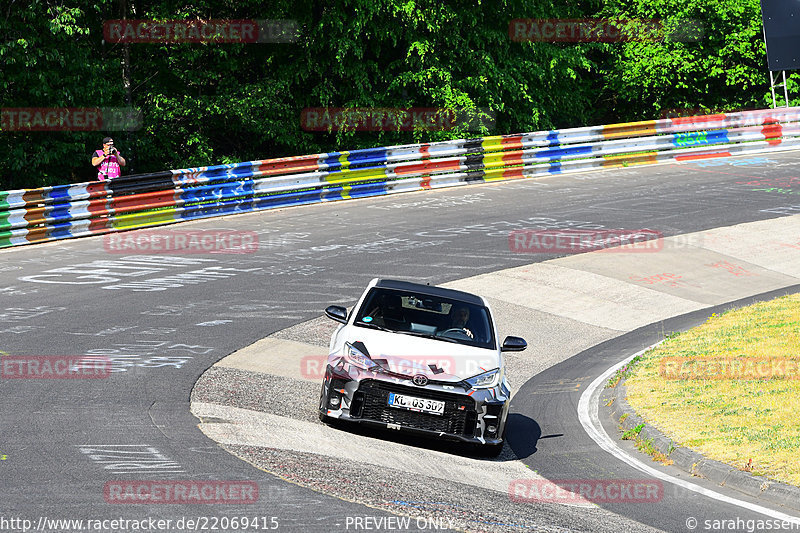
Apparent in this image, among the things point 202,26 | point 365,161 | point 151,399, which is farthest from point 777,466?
point 202,26

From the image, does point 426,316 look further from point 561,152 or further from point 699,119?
point 699,119

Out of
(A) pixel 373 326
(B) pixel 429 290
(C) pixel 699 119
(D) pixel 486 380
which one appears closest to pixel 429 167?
(C) pixel 699 119

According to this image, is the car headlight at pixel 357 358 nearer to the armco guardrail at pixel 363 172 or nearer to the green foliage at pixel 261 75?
the armco guardrail at pixel 363 172

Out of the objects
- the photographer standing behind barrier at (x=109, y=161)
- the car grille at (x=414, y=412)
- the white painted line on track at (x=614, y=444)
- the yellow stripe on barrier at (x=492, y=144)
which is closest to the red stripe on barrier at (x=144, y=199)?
the photographer standing behind barrier at (x=109, y=161)

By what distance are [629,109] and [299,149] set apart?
14381 mm

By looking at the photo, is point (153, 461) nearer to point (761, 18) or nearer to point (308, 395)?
point (308, 395)

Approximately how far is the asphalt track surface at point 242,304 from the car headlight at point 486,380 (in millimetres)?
863

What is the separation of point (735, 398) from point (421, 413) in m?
4.03

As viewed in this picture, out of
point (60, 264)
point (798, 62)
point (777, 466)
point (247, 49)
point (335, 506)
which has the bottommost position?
point (777, 466)

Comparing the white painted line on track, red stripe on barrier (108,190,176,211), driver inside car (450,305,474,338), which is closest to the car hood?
driver inside car (450,305,474,338)

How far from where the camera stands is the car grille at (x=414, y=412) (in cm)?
981

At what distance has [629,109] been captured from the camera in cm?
3753

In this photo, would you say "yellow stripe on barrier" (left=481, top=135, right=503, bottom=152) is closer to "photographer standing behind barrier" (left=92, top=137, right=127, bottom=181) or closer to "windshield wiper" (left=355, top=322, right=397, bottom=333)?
"photographer standing behind barrier" (left=92, top=137, right=127, bottom=181)

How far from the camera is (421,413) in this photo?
9.81m
